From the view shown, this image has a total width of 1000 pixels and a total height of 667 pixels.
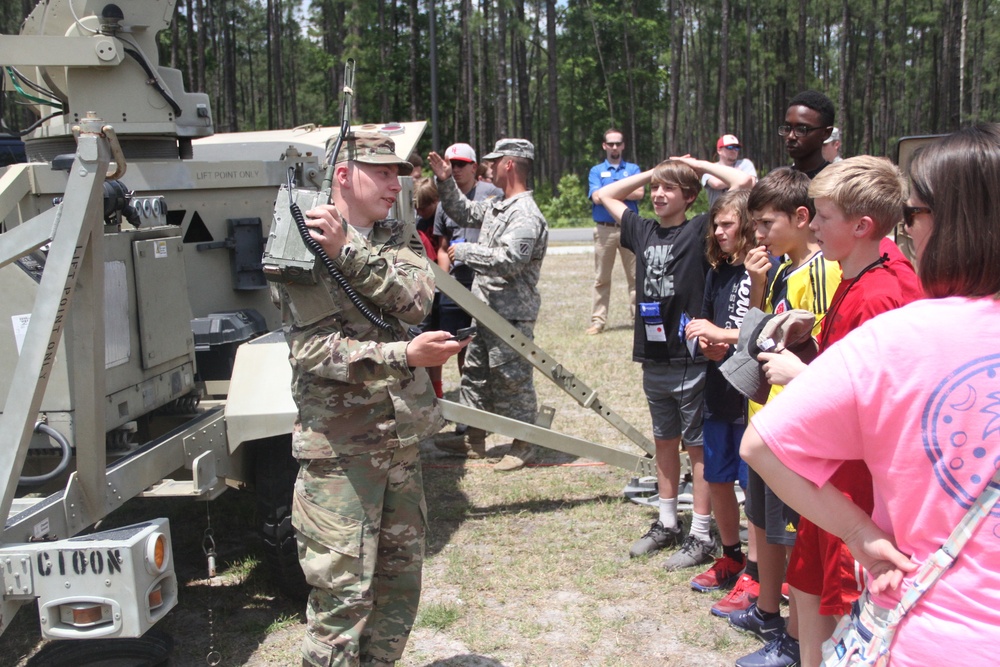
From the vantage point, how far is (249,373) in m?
3.82

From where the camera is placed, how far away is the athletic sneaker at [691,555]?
4.34 metres

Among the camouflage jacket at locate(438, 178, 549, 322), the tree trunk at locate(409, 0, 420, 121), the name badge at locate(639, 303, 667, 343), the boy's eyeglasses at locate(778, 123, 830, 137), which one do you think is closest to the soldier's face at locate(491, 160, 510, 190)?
the camouflage jacket at locate(438, 178, 549, 322)

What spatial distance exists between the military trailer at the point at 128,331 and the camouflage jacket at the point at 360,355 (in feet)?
1.77

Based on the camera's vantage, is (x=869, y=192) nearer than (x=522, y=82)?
Yes

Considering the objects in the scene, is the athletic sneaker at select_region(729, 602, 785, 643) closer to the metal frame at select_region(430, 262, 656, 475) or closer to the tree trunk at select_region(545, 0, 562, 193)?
the metal frame at select_region(430, 262, 656, 475)

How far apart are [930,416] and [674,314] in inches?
110

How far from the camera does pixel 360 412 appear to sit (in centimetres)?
288

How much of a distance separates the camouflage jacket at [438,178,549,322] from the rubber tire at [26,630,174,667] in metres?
3.02

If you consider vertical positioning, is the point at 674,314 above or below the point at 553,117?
below

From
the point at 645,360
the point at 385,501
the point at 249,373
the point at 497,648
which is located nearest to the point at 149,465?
the point at 249,373

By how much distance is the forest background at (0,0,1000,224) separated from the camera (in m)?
40.0

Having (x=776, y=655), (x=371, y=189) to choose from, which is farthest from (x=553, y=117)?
(x=371, y=189)

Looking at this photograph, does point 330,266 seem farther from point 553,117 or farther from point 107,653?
point 553,117

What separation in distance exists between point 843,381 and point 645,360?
2847 millimetres
